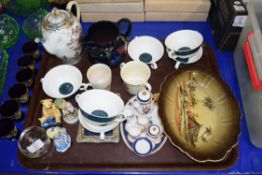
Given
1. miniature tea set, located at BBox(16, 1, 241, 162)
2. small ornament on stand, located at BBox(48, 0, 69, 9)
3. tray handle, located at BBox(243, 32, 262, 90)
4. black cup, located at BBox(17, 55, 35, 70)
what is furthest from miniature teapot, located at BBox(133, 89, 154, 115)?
small ornament on stand, located at BBox(48, 0, 69, 9)

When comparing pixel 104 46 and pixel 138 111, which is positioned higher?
pixel 104 46

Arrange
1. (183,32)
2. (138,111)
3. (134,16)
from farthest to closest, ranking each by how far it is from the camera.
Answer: (134,16) < (183,32) < (138,111)

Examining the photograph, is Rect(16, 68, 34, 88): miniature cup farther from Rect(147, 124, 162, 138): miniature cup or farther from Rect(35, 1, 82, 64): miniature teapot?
Rect(147, 124, 162, 138): miniature cup

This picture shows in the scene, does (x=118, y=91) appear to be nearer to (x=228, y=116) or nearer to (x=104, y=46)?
(x=104, y=46)

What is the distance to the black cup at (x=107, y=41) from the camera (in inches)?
36.0

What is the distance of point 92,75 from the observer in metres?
0.95

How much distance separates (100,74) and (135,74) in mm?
130

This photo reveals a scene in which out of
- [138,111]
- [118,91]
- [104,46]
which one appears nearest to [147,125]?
[138,111]

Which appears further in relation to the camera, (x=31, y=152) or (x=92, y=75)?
(x=92, y=75)

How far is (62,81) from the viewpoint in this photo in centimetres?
97

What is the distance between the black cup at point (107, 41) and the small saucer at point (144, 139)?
22 centimetres

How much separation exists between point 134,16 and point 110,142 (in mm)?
588

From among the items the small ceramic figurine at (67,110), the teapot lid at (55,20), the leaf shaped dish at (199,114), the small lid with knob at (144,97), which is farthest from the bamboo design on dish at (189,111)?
the teapot lid at (55,20)

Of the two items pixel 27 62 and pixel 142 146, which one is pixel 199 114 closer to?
pixel 142 146
